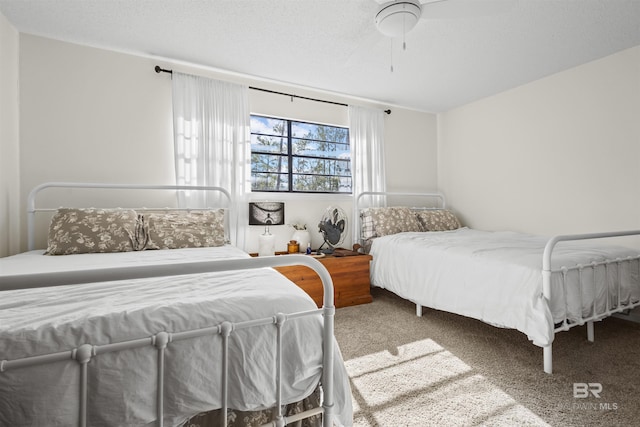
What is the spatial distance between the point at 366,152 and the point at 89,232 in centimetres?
291

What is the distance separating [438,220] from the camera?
12.1ft

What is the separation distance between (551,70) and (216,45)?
3256 millimetres

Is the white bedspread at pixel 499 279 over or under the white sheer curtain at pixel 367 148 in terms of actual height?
under

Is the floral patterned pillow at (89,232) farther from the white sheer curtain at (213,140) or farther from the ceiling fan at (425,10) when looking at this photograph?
the ceiling fan at (425,10)

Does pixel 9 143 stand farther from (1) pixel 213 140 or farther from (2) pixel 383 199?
(2) pixel 383 199

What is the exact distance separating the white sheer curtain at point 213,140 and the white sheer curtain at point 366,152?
1.30m

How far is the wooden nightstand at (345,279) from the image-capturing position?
271cm

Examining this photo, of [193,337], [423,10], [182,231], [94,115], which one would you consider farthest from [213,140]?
[193,337]

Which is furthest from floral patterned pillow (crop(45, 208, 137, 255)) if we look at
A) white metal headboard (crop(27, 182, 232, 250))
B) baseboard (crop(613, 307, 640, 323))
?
baseboard (crop(613, 307, 640, 323))

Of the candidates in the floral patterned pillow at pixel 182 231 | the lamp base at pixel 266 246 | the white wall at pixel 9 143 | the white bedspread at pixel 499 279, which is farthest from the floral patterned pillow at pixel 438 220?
the white wall at pixel 9 143

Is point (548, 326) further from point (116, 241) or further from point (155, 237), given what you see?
point (116, 241)

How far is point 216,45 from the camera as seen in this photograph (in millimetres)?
2521

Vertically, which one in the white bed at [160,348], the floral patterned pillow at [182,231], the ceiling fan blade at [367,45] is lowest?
the white bed at [160,348]

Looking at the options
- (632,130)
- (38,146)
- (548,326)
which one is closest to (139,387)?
(548,326)
